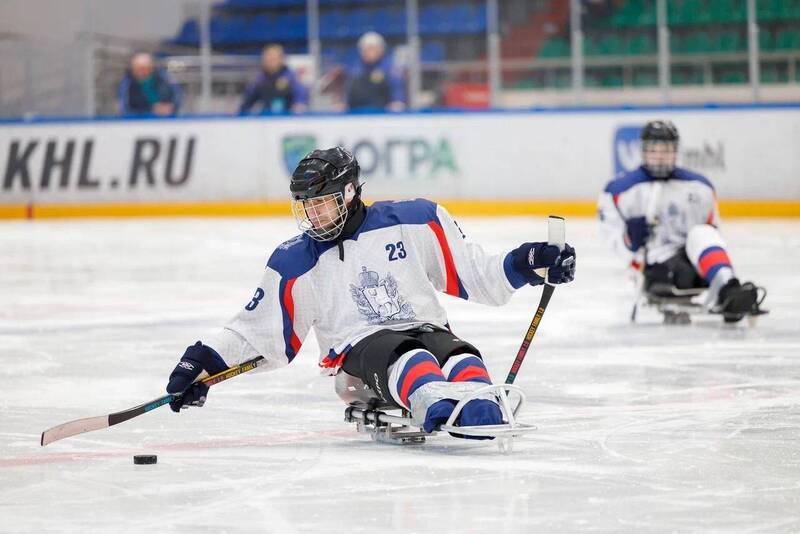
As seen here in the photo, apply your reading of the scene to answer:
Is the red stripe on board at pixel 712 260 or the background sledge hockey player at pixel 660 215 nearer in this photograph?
the red stripe on board at pixel 712 260

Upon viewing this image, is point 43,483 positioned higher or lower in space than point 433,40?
lower

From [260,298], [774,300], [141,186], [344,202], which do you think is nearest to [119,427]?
[260,298]

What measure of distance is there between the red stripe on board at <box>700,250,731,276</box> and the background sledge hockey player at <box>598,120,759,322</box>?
0.17 meters

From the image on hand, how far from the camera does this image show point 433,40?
508 inches

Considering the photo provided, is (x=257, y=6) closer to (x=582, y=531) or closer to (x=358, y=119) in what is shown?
(x=358, y=119)

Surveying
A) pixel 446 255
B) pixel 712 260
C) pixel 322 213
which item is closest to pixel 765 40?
pixel 712 260

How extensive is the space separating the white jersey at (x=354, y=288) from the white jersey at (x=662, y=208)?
305 cm

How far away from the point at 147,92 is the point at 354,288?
10098 millimetres

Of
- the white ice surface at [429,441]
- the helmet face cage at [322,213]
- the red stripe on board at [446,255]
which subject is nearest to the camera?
the white ice surface at [429,441]

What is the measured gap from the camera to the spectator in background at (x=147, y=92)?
13516mm

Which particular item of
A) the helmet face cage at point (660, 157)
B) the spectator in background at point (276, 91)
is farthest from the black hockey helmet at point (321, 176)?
the spectator in background at point (276, 91)

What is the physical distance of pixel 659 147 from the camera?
6996mm

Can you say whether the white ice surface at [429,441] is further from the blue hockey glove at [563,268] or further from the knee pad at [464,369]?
the blue hockey glove at [563,268]

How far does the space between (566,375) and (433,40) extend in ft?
26.6
